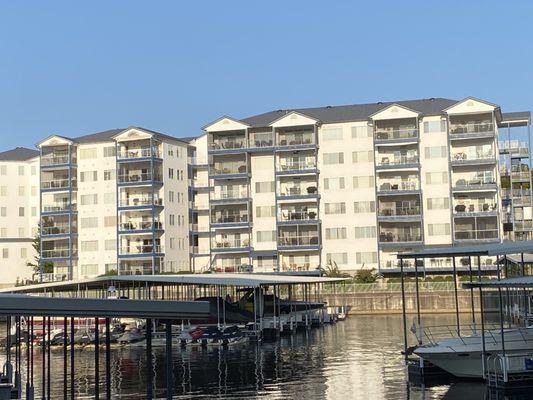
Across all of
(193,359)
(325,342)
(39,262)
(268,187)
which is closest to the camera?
(193,359)

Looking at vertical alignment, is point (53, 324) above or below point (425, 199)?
below

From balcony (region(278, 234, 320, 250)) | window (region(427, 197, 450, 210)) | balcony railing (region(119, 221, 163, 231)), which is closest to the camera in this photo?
window (region(427, 197, 450, 210))

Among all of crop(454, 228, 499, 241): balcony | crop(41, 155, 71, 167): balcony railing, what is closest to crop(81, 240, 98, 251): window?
crop(41, 155, 71, 167): balcony railing

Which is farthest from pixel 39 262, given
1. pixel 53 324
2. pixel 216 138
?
pixel 53 324

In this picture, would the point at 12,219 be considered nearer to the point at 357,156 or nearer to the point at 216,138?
the point at 216,138

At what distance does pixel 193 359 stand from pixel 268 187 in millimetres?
57107

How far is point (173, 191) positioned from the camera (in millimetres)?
108438

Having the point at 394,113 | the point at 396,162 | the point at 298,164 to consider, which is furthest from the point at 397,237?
the point at 298,164

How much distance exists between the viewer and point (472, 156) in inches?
3831

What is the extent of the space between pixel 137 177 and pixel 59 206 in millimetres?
12287

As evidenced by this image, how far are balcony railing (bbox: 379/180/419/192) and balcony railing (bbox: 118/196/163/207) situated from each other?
28.1 metres

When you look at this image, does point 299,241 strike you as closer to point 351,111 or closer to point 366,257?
point 366,257

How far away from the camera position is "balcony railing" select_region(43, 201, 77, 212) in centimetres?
10894

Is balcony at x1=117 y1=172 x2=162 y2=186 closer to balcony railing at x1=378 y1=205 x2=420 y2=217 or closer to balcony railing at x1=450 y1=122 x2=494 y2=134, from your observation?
balcony railing at x1=378 y1=205 x2=420 y2=217
